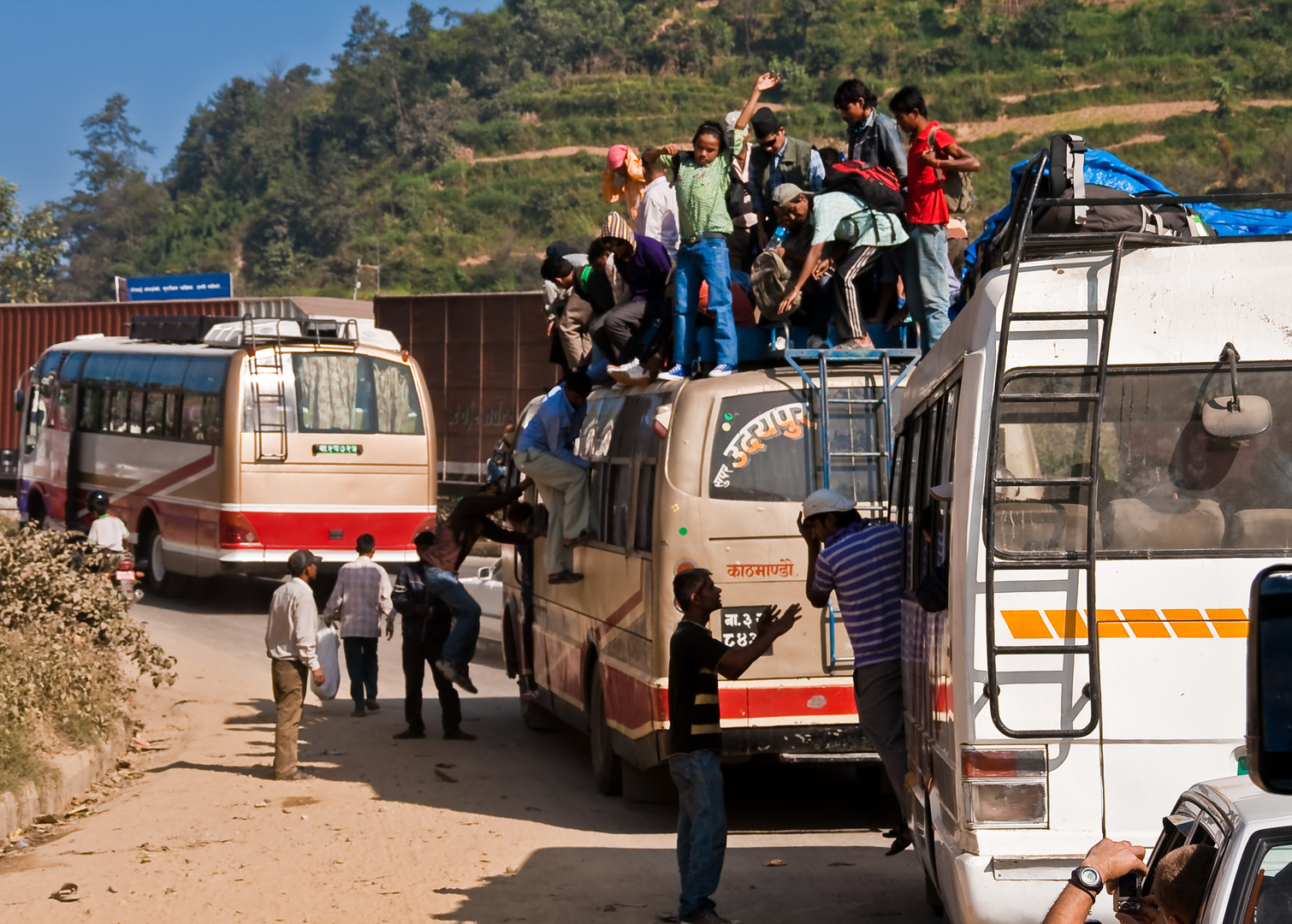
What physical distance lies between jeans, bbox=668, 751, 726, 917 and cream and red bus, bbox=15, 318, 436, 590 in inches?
554

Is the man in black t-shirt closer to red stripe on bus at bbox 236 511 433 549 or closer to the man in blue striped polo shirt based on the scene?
the man in blue striped polo shirt

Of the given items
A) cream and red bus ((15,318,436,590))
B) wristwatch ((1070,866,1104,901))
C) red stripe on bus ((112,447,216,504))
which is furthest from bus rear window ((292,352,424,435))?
wristwatch ((1070,866,1104,901))

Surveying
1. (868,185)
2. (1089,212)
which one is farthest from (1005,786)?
(868,185)

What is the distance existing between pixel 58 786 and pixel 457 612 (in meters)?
3.79

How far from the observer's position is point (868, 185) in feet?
34.1

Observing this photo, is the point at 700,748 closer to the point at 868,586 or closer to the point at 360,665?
the point at 868,586

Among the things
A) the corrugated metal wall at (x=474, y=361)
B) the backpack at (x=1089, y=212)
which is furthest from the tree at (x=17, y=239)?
the backpack at (x=1089, y=212)

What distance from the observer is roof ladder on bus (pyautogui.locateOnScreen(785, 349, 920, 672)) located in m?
9.16

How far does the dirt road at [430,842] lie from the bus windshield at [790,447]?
78.5 inches

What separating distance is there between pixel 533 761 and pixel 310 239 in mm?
89785

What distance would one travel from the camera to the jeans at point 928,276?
10125 millimetres

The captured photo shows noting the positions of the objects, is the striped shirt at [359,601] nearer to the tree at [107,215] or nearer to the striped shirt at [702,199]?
the striped shirt at [702,199]

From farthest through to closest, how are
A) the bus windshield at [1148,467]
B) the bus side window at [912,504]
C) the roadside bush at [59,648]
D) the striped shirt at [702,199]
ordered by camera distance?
the striped shirt at [702,199]
the roadside bush at [59,648]
the bus side window at [912,504]
the bus windshield at [1148,467]

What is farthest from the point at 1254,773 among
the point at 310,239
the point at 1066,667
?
the point at 310,239
